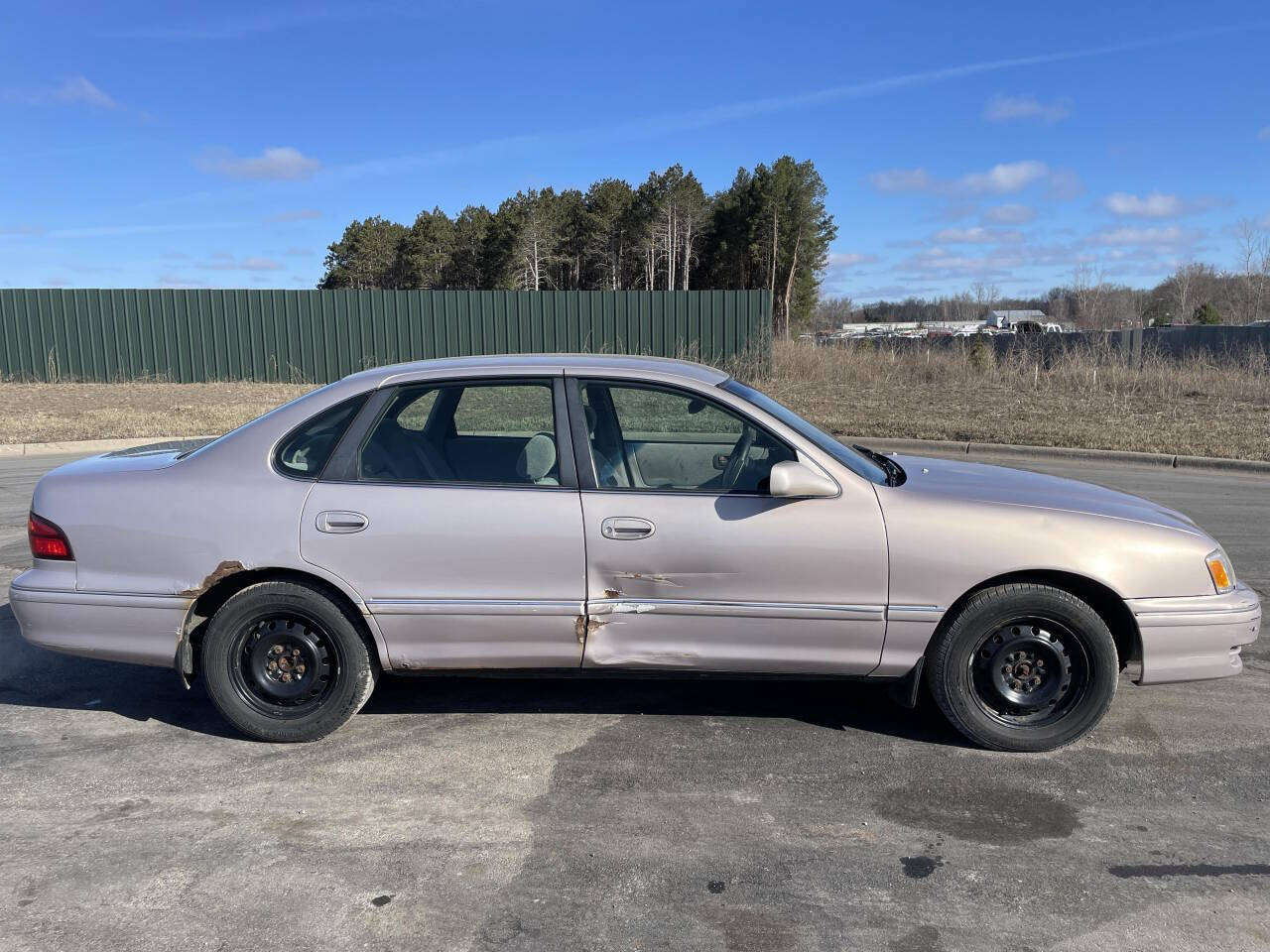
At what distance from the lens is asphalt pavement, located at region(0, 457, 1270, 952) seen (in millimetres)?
2809

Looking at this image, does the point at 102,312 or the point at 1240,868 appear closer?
the point at 1240,868

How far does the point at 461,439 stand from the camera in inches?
180

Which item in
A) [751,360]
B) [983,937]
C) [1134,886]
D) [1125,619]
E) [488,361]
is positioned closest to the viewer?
[983,937]

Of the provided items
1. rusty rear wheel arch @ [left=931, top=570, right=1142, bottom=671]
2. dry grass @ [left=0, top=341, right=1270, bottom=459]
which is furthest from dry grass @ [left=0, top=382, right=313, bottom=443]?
rusty rear wheel arch @ [left=931, top=570, right=1142, bottom=671]

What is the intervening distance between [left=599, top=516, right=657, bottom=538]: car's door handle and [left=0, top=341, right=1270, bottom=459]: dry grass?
34.2 ft

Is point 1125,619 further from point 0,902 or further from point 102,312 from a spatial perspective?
point 102,312

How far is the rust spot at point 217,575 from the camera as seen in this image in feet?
12.7

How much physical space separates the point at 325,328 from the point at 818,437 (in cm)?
2163

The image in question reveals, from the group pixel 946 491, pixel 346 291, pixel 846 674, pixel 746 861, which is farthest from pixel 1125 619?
pixel 346 291

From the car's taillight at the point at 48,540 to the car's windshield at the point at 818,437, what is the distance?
291cm

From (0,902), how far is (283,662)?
132 centimetres

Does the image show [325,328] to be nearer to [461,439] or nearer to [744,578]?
[461,439]

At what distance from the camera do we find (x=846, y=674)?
155 inches

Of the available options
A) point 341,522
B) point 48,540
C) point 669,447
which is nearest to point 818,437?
point 669,447
